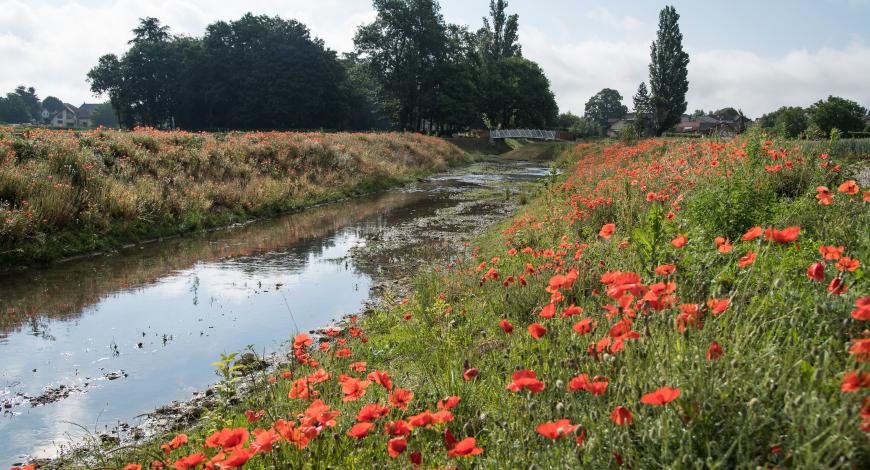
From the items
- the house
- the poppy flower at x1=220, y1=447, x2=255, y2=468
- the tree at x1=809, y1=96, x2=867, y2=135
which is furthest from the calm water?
the house

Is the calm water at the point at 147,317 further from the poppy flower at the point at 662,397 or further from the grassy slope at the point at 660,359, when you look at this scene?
the poppy flower at the point at 662,397

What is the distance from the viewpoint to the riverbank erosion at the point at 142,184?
1202cm

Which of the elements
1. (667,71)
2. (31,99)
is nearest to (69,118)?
(31,99)

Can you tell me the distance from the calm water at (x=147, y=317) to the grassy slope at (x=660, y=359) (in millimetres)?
1369

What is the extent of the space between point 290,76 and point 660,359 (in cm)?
6281

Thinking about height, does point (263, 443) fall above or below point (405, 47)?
below

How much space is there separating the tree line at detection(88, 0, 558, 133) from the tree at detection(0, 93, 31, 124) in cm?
6307

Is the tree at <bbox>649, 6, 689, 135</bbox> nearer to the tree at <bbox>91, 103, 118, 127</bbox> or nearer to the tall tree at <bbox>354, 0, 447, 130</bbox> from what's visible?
the tall tree at <bbox>354, 0, 447, 130</bbox>

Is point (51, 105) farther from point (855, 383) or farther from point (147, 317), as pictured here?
point (855, 383)

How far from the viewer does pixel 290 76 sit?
61.2 meters

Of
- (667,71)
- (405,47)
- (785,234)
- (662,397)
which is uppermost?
(405,47)

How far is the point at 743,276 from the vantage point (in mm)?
3961

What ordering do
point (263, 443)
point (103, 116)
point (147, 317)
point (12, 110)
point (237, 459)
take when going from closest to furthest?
point (237, 459)
point (263, 443)
point (147, 317)
point (12, 110)
point (103, 116)

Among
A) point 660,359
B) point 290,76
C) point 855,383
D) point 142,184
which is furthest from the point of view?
point 290,76
